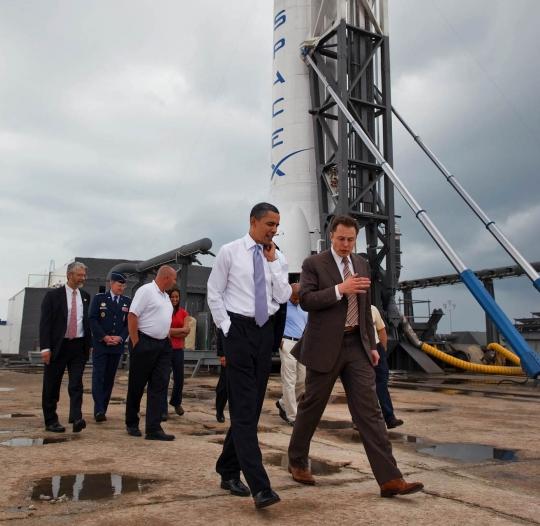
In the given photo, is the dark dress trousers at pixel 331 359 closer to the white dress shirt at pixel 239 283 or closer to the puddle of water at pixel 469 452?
the white dress shirt at pixel 239 283

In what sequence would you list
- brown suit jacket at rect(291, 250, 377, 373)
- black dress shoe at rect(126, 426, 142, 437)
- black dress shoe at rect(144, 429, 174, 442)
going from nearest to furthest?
brown suit jacket at rect(291, 250, 377, 373) < black dress shoe at rect(144, 429, 174, 442) < black dress shoe at rect(126, 426, 142, 437)

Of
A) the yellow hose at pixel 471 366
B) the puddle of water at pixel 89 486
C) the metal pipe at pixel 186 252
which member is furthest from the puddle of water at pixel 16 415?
the yellow hose at pixel 471 366

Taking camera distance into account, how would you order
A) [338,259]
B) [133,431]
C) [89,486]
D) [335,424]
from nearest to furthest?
[89,486] < [338,259] < [133,431] < [335,424]

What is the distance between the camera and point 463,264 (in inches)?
515

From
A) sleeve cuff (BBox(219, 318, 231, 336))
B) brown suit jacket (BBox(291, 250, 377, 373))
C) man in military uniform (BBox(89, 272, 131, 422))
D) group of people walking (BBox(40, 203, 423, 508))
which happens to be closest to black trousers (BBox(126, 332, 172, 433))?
man in military uniform (BBox(89, 272, 131, 422))

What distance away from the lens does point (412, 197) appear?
572 inches

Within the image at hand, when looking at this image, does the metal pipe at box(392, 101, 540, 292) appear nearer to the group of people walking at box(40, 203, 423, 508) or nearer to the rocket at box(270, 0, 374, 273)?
the rocket at box(270, 0, 374, 273)

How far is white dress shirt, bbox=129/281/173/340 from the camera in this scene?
5160 mm

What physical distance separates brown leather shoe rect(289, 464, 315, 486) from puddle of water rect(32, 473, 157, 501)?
85 cm

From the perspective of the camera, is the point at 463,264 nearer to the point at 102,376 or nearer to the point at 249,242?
the point at 102,376

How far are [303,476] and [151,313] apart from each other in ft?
8.12

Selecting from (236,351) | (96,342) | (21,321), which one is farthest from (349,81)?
(21,321)

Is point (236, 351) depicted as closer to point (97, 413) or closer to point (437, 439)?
point (437, 439)

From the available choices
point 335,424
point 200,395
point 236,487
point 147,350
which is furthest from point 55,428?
point 200,395
